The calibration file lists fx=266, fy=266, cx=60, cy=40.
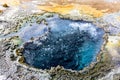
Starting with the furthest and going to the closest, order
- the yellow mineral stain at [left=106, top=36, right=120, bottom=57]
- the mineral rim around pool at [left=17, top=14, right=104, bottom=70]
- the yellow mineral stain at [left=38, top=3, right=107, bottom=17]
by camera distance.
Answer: the yellow mineral stain at [left=38, top=3, right=107, bottom=17] < the yellow mineral stain at [left=106, top=36, right=120, bottom=57] < the mineral rim around pool at [left=17, top=14, right=104, bottom=70]

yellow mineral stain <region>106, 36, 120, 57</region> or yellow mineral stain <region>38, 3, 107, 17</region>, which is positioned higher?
yellow mineral stain <region>38, 3, 107, 17</region>

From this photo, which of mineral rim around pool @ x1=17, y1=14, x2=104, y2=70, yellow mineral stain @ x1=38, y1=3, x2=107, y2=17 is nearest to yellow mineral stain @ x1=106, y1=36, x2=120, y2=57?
mineral rim around pool @ x1=17, y1=14, x2=104, y2=70

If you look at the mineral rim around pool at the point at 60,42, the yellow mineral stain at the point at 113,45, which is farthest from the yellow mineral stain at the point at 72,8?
the yellow mineral stain at the point at 113,45

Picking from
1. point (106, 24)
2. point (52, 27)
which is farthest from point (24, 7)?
point (106, 24)

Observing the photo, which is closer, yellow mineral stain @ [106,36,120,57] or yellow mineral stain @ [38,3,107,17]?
yellow mineral stain @ [106,36,120,57]

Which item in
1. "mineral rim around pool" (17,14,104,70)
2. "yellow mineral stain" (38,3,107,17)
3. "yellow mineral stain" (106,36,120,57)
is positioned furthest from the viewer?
"yellow mineral stain" (38,3,107,17)

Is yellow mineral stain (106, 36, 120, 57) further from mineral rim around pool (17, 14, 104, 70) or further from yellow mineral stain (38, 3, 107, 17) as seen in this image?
yellow mineral stain (38, 3, 107, 17)
